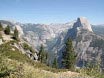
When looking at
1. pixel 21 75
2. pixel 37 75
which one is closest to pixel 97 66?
pixel 37 75

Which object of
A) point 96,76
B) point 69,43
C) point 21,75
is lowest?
point 69,43

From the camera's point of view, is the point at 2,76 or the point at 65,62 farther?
the point at 65,62

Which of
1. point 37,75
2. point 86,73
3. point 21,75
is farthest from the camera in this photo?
point 86,73

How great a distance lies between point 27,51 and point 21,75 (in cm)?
9593

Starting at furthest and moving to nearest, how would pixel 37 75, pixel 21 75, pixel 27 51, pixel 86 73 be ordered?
pixel 27 51 → pixel 86 73 → pixel 37 75 → pixel 21 75

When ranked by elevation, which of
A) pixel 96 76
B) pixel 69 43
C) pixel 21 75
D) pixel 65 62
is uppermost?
pixel 21 75

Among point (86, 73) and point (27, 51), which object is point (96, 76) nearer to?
point (86, 73)

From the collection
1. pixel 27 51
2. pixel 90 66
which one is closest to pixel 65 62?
pixel 27 51

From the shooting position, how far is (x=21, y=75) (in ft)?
30.7

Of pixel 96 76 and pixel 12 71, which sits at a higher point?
pixel 12 71

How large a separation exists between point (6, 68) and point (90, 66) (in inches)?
199

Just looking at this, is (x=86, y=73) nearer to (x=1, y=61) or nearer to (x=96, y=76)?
(x=96, y=76)

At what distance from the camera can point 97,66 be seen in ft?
42.3

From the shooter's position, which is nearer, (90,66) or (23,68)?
(23,68)
